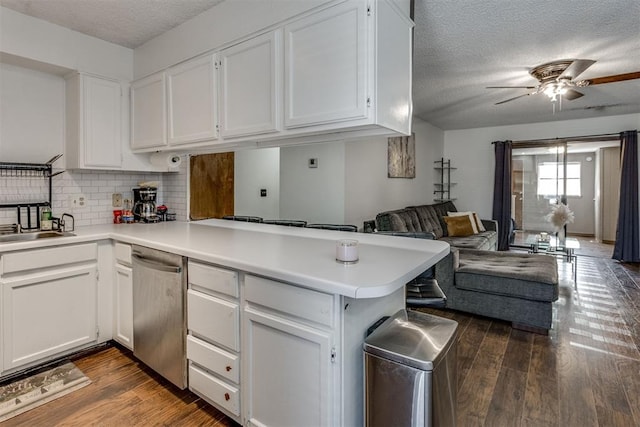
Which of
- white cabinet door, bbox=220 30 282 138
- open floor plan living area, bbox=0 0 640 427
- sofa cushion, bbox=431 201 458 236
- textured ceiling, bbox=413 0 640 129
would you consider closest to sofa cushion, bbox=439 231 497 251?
sofa cushion, bbox=431 201 458 236

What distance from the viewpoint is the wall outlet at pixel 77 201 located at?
110 inches

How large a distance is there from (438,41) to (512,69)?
1201 mm

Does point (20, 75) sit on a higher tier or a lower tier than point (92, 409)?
higher

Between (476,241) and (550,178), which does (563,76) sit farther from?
(550,178)

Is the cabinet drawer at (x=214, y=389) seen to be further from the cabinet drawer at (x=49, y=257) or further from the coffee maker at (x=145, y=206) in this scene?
the coffee maker at (x=145, y=206)

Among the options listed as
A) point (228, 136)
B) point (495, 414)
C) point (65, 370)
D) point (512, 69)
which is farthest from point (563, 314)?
point (65, 370)

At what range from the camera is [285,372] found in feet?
4.61

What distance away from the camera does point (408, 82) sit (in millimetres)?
1978

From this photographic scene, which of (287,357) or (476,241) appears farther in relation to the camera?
(476,241)

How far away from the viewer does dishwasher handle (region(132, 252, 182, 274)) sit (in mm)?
1864

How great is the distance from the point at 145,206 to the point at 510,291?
324 centimetres

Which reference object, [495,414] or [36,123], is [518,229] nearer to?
[495,414]

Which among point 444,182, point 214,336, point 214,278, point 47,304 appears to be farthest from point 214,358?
point 444,182

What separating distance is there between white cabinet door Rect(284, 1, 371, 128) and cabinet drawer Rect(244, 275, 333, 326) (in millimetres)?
883
